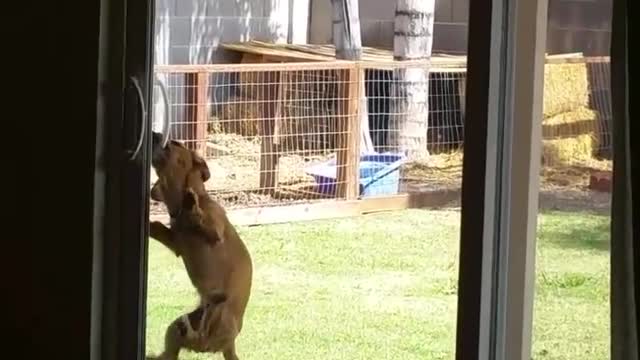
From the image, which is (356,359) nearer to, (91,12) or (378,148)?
(378,148)

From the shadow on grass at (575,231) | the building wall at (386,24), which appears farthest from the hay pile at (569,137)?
the building wall at (386,24)

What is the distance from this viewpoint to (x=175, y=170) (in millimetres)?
2801

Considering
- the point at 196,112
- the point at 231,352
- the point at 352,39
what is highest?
the point at 352,39

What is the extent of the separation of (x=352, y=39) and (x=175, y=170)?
1.88ft

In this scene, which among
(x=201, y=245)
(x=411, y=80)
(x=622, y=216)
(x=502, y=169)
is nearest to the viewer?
(x=622, y=216)

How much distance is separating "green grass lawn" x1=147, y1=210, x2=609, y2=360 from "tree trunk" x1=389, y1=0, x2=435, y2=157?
16 centimetres

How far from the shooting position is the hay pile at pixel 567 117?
2164 millimetres

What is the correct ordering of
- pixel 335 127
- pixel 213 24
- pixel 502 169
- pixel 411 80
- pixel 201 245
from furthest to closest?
pixel 201 245, pixel 213 24, pixel 335 127, pixel 411 80, pixel 502 169

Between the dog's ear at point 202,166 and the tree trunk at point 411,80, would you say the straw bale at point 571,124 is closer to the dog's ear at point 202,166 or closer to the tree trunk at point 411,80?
the tree trunk at point 411,80

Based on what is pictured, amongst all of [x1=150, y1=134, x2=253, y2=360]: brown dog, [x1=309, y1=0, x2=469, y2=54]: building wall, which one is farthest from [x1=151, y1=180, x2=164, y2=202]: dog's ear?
[x1=309, y1=0, x2=469, y2=54]: building wall

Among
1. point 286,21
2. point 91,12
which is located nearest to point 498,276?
point 286,21

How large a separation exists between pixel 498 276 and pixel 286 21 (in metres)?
0.77

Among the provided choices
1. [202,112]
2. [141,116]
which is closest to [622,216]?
[202,112]

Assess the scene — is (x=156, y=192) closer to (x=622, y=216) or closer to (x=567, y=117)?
(x=567, y=117)
